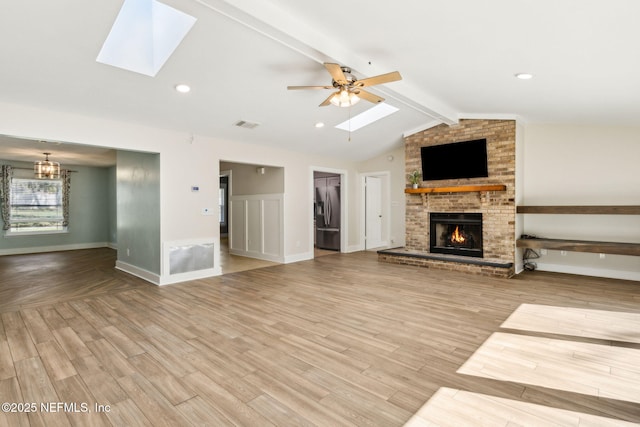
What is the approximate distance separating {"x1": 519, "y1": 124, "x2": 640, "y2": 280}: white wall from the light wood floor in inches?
20.9

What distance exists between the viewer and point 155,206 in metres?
5.48

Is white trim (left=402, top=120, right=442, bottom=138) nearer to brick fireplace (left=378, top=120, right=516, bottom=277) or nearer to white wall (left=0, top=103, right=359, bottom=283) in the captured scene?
brick fireplace (left=378, top=120, right=516, bottom=277)

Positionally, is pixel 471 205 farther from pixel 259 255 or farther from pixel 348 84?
pixel 259 255

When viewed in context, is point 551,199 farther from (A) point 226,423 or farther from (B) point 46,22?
(B) point 46,22

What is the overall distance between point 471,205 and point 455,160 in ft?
3.13

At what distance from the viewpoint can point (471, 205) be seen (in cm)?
646

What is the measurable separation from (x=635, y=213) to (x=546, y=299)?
7.35 feet

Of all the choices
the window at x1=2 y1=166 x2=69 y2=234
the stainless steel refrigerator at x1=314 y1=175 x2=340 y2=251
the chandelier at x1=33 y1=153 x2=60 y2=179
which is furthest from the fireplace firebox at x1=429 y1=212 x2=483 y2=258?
the window at x1=2 y1=166 x2=69 y2=234

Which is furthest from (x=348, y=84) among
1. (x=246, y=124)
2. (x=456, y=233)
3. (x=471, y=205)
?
(x=456, y=233)

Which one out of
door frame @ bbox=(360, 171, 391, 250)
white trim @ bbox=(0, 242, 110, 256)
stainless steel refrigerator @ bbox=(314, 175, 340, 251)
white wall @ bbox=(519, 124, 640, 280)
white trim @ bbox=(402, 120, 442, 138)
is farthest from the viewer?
stainless steel refrigerator @ bbox=(314, 175, 340, 251)

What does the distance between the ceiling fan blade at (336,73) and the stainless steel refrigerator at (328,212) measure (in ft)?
17.5

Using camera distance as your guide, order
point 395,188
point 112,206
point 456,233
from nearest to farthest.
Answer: point 456,233 → point 395,188 → point 112,206

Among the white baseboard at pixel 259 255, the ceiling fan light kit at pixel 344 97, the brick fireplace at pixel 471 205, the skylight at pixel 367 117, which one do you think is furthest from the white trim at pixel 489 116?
the white baseboard at pixel 259 255

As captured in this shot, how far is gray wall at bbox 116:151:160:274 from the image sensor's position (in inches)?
216
